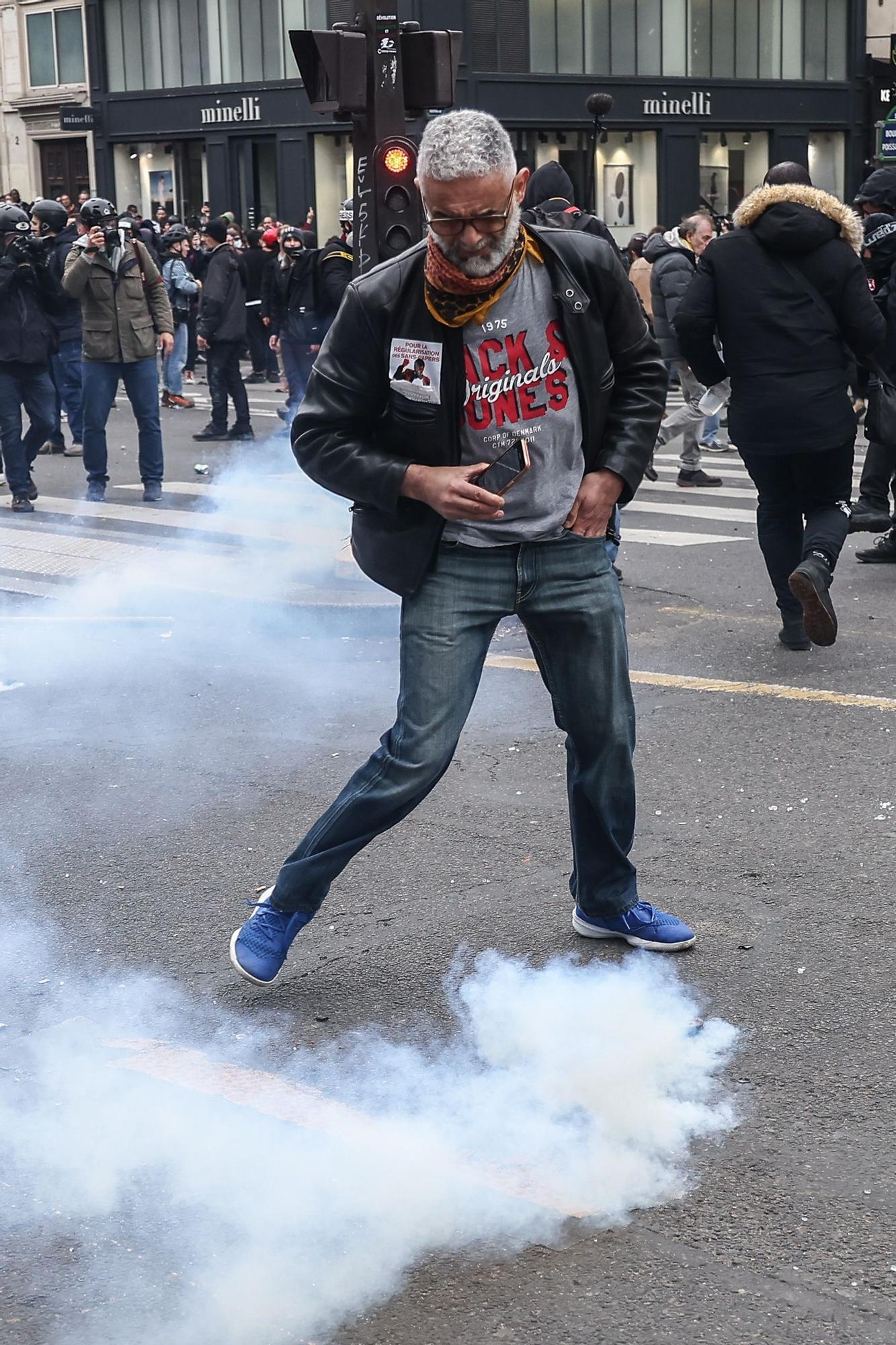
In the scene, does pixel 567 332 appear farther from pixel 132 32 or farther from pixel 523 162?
pixel 132 32

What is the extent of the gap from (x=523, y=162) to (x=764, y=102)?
8.60 meters

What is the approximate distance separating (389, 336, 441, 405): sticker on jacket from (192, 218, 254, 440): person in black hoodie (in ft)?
41.8

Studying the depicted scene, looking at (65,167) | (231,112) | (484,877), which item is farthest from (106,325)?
(65,167)

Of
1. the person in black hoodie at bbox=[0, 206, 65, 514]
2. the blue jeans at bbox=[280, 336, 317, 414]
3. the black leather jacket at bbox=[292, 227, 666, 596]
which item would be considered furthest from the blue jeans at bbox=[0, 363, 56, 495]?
the black leather jacket at bbox=[292, 227, 666, 596]

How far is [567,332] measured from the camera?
3.57 metres

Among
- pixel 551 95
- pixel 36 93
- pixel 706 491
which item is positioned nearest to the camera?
pixel 706 491

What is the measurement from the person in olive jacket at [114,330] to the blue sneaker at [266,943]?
359 inches

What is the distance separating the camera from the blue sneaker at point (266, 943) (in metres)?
3.92

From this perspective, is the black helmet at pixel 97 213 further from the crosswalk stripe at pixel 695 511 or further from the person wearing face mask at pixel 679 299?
the crosswalk stripe at pixel 695 511

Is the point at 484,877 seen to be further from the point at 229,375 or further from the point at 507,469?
the point at 229,375

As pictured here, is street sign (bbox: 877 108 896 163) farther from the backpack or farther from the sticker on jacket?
the sticker on jacket

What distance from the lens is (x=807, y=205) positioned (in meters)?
6.77

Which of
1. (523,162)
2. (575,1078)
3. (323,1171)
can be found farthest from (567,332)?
(523,162)

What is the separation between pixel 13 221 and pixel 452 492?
33.6 feet
